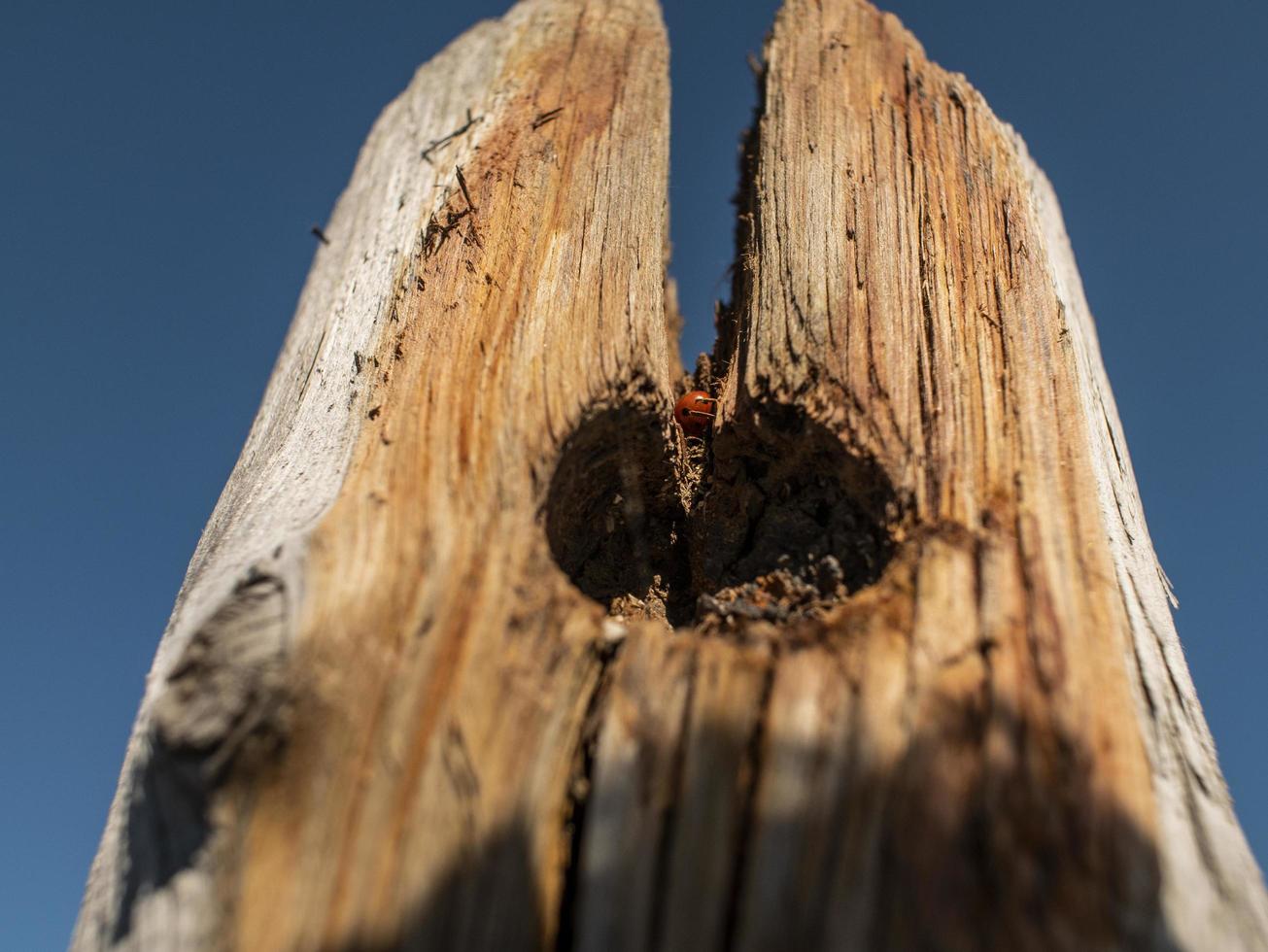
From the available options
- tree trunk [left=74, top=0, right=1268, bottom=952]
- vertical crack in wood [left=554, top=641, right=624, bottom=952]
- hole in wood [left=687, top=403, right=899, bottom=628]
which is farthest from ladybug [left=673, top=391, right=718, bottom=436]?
vertical crack in wood [left=554, top=641, right=624, bottom=952]

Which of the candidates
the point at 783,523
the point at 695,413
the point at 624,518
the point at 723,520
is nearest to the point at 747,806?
the point at 783,523

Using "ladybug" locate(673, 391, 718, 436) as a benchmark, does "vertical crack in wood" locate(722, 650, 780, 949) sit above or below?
below

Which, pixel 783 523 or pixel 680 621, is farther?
pixel 680 621

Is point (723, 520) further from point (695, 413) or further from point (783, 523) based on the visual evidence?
point (695, 413)

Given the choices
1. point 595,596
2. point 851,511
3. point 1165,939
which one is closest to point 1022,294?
point 851,511

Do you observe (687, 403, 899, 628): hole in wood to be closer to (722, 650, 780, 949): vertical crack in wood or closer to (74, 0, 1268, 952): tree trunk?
(74, 0, 1268, 952): tree trunk

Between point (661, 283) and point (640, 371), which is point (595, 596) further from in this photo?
point (661, 283)

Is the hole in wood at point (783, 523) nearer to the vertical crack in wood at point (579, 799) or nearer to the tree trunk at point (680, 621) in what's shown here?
the tree trunk at point (680, 621)
